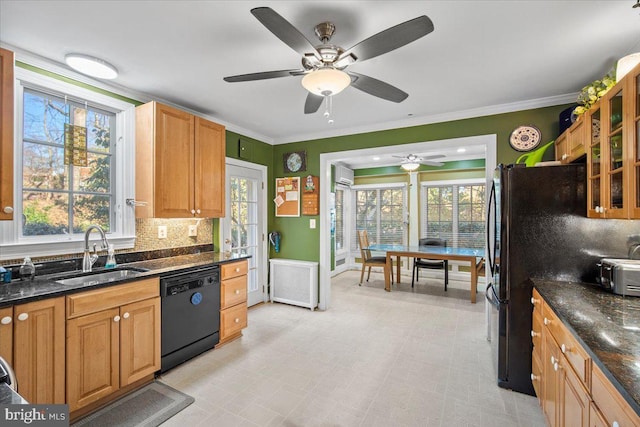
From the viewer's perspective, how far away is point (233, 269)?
3.01 metres

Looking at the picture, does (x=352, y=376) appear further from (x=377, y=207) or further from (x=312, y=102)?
(x=377, y=207)

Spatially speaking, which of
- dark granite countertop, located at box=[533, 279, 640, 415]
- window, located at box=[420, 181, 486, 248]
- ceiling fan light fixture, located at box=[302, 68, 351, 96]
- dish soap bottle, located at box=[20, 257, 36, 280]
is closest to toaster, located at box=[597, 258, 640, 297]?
dark granite countertop, located at box=[533, 279, 640, 415]

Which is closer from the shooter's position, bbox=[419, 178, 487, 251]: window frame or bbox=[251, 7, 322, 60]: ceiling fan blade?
bbox=[251, 7, 322, 60]: ceiling fan blade

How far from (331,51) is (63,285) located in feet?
7.26

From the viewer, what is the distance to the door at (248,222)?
3.76m

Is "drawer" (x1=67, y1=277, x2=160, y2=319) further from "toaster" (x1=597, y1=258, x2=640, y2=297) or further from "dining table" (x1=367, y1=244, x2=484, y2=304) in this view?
"dining table" (x1=367, y1=244, x2=484, y2=304)

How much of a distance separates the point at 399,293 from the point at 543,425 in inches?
120

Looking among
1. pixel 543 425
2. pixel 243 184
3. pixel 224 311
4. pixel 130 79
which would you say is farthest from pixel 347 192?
pixel 543 425

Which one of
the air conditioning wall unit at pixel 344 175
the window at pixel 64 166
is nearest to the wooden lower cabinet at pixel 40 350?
the window at pixel 64 166

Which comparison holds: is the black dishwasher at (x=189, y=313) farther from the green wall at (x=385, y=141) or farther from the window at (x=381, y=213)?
the window at (x=381, y=213)

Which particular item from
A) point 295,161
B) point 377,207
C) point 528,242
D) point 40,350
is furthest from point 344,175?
point 40,350

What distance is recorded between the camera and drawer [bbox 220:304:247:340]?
2.89 metres

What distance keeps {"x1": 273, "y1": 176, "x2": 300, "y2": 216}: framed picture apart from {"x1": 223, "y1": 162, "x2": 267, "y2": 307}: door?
0.26m

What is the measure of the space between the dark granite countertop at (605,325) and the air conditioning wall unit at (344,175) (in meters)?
4.46
